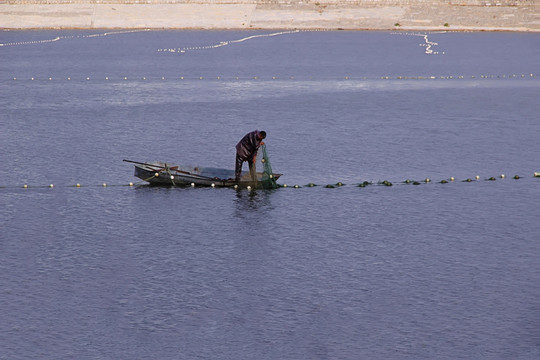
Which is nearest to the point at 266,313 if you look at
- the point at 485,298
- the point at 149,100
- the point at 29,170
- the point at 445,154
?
the point at 485,298

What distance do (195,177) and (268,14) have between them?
4018 inches

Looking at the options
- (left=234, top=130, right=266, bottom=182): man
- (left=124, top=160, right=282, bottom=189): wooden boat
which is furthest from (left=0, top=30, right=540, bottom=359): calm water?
(left=234, top=130, right=266, bottom=182): man

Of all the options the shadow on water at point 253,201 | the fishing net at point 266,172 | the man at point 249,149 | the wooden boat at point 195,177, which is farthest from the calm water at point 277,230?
the man at point 249,149

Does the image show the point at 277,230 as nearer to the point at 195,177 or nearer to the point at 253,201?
the point at 253,201

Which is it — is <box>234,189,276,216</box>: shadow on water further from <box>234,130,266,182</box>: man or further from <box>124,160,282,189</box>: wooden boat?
<box>234,130,266,182</box>: man

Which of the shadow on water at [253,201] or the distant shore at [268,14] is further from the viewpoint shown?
the distant shore at [268,14]

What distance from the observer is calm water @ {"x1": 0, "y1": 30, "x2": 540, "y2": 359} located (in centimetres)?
2747

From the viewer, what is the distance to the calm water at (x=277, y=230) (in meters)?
27.5

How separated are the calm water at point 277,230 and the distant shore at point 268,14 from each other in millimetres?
57607

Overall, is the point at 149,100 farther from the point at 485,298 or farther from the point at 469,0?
the point at 469,0

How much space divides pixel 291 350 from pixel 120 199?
1886 centimetres

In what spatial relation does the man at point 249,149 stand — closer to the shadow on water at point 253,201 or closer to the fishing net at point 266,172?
the fishing net at point 266,172

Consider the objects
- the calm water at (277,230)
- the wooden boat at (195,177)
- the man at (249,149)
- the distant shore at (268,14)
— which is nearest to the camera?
the calm water at (277,230)

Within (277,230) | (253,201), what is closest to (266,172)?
(253,201)
